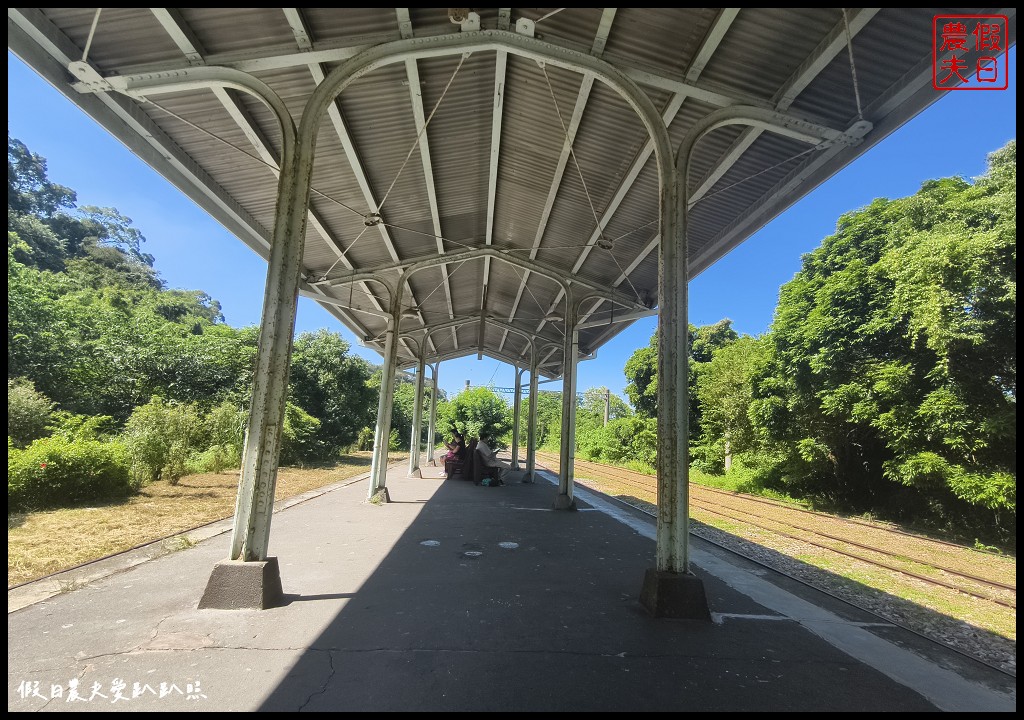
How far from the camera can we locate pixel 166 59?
15.2 feet

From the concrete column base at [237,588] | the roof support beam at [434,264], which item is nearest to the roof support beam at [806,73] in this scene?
the roof support beam at [434,264]

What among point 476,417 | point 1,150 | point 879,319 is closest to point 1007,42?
point 1,150

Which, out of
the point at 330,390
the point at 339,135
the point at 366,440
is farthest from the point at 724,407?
the point at 366,440

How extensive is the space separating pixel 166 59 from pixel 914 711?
7.69 metres

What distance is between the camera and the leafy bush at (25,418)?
465 inches

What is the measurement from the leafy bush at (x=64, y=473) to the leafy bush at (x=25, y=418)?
3.81 metres

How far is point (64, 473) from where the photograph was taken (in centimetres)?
880

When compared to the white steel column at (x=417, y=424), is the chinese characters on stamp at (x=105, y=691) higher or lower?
lower

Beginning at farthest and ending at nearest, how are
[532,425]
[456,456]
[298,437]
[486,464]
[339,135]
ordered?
1. [298,437]
2. [456,456]
3. [532,425]
4. [486,464]
5. [339,135]

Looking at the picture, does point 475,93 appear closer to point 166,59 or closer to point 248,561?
point 166,59

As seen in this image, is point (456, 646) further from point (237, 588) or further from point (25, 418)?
point (25, 418)

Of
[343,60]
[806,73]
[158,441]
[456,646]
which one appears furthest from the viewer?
[158,441]

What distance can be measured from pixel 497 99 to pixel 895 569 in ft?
30.1

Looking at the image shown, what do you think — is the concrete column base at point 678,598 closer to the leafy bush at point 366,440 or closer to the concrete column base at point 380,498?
the concrete column base at point 380,498
